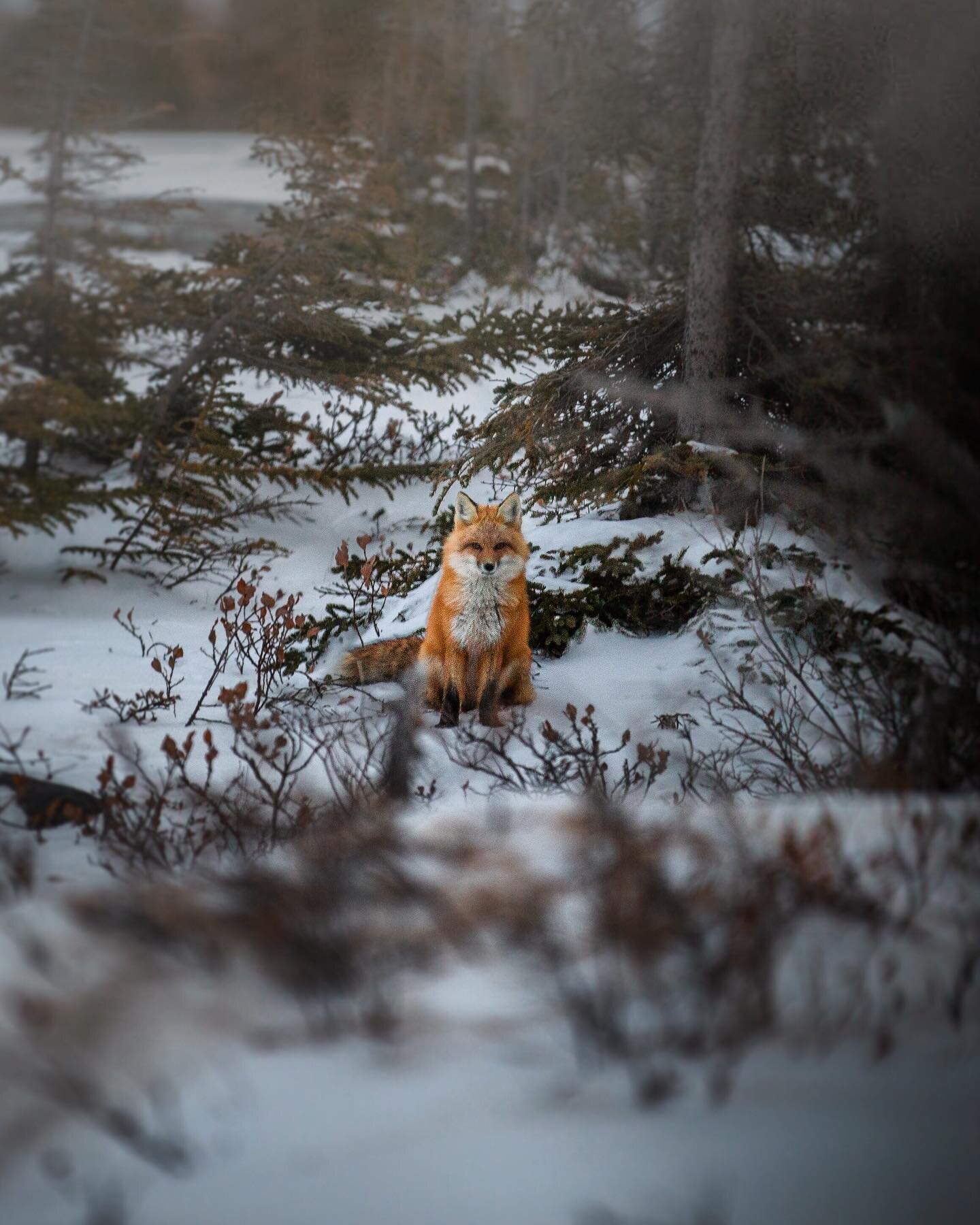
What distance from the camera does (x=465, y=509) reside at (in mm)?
2936

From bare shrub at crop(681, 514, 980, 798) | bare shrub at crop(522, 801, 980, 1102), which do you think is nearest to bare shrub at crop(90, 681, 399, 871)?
bare shrub at crop(522, 801, 980, 1102)

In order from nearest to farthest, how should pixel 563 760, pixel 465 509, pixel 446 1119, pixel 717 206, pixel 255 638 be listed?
pixel 446 1119
pixel 563 760
pixel 255 638
pixel 465 509
pixel 717 206

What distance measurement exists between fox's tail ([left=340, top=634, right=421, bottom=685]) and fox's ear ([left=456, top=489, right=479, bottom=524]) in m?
0.57

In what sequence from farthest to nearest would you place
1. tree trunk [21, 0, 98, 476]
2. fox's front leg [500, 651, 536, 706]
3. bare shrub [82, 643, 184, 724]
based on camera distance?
fox's front leg [500, 651, 536, 706] → bare shrub [82, 643, 184, 724] → tree trunk [21, 0, 98, 476]

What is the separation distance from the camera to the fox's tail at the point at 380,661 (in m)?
3.06

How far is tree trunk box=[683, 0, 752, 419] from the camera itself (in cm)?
321

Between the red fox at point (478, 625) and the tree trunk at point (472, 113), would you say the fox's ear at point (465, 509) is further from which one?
the tree trunk at point (472, 113)

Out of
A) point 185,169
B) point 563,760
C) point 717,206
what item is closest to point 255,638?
point 563,760

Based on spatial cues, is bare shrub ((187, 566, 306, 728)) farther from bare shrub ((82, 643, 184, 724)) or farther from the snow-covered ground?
the snow-covered ground

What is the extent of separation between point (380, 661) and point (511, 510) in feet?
2.53

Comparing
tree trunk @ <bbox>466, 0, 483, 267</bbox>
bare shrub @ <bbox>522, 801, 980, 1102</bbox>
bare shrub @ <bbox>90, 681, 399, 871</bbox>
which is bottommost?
bare shrub @ <bbox>522, 801, 980, 1102</bbox>

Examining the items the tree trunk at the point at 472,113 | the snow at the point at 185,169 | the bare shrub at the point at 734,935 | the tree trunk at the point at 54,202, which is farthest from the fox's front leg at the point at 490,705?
the tree trunk at the point at 472,113

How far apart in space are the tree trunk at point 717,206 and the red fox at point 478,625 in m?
1.00

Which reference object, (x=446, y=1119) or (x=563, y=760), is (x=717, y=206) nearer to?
(x=563, y=760)
